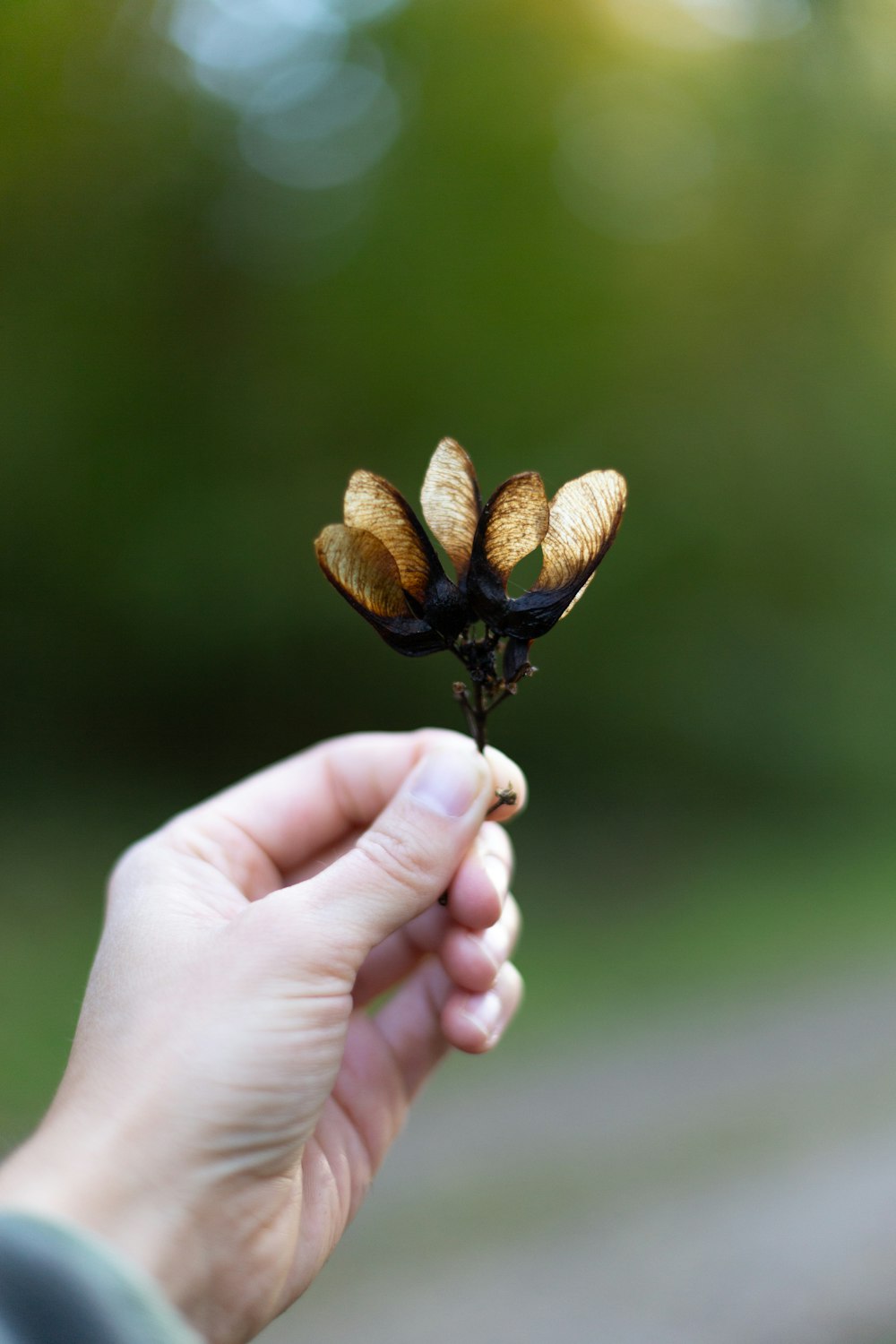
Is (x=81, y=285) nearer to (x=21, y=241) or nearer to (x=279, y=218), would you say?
(x=21, y=241)

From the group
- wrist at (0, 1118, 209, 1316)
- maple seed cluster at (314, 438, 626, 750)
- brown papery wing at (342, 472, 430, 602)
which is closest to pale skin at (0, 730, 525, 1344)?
wrist at (0, 1118, 209, 1316)

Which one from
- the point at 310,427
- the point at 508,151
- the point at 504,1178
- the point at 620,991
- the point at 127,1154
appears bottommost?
the point at 504,1178

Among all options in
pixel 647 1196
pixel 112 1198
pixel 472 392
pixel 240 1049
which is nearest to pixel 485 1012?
pixel 240 1049

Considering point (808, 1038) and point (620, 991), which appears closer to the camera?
point (808, 1038)

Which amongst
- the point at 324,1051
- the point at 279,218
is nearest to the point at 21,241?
the point at 279,218

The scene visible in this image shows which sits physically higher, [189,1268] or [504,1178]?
[189,1268]

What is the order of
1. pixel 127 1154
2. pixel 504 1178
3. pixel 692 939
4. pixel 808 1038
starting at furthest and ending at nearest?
pixel 692 939 → pixel 808 1038 → pixel 504 1178 → pixel 127 1154
